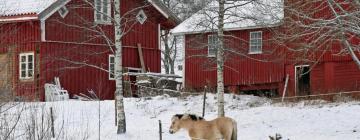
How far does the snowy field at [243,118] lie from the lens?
60.5 ft

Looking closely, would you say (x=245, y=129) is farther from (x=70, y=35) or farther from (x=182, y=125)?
(x=70, y=35)

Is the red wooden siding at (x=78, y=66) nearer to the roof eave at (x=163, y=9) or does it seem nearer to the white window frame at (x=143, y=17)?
the white window frame at (x=143, y=17)

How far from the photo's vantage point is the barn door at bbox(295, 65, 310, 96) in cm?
2856

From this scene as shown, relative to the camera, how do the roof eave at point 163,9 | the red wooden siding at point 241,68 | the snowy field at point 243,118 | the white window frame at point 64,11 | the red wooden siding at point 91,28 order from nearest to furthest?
1. the snowy field at point 243,118
2. the red wooden siding at point 91,28
3. the white window frame at point 64,11
4. the red wooden siding at point 241,68
5. the roof eave at point 163,9

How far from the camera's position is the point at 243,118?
22047 mm

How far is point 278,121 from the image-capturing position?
20.8m

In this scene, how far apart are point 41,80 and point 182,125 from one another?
16.4 meters

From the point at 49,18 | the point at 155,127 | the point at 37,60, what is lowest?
the point at 155,127

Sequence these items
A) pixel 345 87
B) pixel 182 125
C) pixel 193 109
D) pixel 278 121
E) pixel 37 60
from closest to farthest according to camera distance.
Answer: pixel 182 125 → pixel 278 121 → pixel 193 109 → pixel 345 87 → pixel 37 60

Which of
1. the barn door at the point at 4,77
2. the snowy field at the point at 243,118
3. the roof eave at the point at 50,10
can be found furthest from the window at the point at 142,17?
the barn door at the point at 4,77

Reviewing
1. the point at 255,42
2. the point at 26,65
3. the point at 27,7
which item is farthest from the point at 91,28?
the point at 255,42

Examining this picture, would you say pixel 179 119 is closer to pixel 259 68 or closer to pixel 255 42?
pixel 259 68

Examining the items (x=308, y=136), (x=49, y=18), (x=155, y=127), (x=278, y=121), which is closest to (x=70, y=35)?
(x=49, y=18)

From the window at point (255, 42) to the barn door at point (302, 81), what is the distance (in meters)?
2.64
